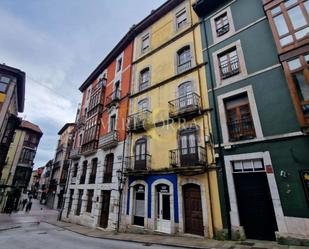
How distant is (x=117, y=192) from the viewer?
14.1 m

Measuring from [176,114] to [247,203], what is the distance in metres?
6.42

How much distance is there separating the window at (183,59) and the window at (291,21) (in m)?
5.77

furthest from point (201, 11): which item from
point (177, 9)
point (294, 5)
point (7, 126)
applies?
point (7, 126)

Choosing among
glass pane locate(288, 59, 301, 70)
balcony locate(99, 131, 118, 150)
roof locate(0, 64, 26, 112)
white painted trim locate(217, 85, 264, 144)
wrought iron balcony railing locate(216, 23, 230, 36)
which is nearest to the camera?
glass pane locate(288, 59, 301, 70)

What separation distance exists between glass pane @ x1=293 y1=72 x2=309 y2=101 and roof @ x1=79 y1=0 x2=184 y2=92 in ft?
40.9

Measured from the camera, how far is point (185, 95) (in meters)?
12.7

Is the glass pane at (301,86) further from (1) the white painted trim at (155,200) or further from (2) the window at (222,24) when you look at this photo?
(1) the white painted trim at (155,200)

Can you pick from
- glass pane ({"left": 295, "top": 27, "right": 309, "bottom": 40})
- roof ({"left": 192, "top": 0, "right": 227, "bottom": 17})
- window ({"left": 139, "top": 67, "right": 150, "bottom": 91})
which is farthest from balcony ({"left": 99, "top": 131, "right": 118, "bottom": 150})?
glass pane ({"left": 295, "top": 27, "right": 309, "bottom": 40})

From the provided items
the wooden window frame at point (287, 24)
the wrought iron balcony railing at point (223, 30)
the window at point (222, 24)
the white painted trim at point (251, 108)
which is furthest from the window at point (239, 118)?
the window at point (222, 24)

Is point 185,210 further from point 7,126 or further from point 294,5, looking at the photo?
point 7,126

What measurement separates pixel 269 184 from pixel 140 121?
9538mm

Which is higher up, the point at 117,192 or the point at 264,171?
the point at 264,171

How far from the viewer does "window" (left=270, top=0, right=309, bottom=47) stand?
8.48 metres

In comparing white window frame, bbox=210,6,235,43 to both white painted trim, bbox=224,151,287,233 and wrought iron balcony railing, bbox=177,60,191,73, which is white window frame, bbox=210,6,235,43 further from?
white painted trim, bbox=224,151,287,233
